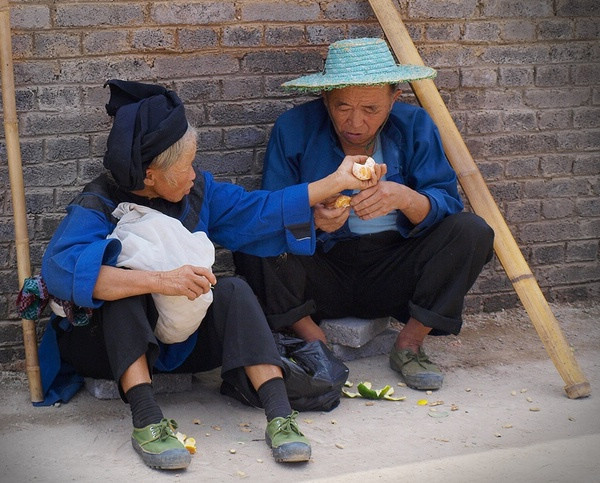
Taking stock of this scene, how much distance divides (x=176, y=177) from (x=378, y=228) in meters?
1.14

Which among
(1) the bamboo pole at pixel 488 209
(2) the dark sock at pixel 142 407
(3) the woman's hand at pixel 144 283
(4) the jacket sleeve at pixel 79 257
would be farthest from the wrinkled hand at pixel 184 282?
(1) the bamboo pole at pixel 488 209

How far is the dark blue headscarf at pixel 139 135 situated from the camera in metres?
3.40

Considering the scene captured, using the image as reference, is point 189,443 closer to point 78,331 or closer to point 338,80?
point 78,331

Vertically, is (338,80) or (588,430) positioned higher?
(338,80)

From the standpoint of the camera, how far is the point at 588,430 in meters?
3.69

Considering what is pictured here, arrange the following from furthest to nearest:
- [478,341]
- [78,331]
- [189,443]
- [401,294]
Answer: [478,341], [401,294], [78,331], [189,443]

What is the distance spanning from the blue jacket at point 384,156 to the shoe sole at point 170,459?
1.32m

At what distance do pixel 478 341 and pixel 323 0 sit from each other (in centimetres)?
180

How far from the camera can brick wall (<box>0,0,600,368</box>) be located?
4.16m

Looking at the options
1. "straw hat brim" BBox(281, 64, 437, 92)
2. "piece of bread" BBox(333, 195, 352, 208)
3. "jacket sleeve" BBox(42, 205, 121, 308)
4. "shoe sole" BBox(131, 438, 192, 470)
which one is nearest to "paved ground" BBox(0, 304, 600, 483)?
"shoe sole" BBox(131, 438, 192, 470)

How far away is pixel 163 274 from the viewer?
131 inches

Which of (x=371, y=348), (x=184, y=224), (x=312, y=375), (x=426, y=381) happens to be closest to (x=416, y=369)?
(x=426, y=381)

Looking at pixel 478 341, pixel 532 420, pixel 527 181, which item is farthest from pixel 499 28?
pixel 532 420

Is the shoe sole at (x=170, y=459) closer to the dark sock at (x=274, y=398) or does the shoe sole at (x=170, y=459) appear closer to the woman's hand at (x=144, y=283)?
the dark sock at (x=274, y=398)
